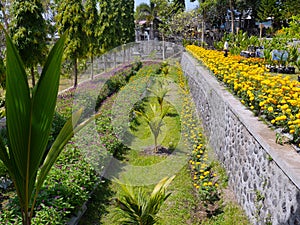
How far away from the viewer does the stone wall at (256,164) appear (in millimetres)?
2698

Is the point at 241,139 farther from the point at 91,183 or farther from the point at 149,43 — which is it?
the point at 149,43

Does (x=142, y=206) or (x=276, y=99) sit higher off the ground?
(x=276, y=99)

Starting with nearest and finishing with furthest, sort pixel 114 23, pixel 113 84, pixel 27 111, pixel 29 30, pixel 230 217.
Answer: pixel 27 111
pixel 230 217
pixel 29 30
pixel 113 84
pixel 114 23

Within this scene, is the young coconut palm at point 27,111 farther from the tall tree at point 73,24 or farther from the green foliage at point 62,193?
the tall tree at point 73,24

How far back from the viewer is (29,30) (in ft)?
35.6

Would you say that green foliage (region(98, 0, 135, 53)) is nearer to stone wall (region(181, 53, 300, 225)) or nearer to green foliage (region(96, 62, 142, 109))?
green foliage (region(96, 62, 142, 109))

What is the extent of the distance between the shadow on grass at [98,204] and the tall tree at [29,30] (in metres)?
7.29

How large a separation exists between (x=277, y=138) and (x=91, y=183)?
303cm

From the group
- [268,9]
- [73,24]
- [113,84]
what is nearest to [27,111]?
[113,84]

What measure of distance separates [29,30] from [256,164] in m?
9.84

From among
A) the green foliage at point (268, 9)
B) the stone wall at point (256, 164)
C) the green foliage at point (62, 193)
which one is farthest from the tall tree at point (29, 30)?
the green foliage at point (268, 9)

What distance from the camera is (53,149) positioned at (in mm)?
1549

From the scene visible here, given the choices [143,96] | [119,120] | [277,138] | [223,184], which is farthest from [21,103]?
[143,96]

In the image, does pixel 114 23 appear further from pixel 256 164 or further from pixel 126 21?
pixel 256 164
